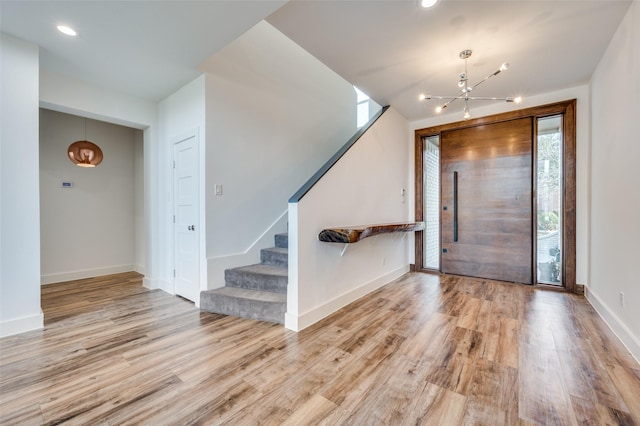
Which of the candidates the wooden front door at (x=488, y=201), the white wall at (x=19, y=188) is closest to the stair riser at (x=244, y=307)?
the white wall at (x=19, y=188)

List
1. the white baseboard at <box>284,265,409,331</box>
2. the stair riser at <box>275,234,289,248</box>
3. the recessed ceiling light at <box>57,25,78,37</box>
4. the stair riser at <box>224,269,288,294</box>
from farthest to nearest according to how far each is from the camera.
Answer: the stair riser at <box>275,234,289,248</box>
the stair riser at <box>224,269,288,294</box>
the white baseboard at <box>284,265,409,331</box>
the recessed ceiling light at <box>57,25,78,37</box>

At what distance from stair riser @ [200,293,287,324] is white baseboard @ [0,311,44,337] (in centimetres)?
142

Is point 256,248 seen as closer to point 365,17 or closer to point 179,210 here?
point 179,210

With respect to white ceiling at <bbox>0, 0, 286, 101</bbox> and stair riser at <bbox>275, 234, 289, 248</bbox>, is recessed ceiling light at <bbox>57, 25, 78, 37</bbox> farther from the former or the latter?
stair riser at <bbox>275, 234, 289, 248</bbox>

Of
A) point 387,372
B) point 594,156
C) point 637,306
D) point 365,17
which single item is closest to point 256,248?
point 387,372

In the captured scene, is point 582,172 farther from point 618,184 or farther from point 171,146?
point 171,146

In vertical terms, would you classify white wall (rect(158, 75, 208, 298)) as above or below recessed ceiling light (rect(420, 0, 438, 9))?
below

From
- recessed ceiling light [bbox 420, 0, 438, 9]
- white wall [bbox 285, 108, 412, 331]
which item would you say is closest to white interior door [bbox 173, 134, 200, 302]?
white wall [bbox 285, 108, 412, 331]

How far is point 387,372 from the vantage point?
183 centimetres

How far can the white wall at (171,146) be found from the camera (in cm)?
306

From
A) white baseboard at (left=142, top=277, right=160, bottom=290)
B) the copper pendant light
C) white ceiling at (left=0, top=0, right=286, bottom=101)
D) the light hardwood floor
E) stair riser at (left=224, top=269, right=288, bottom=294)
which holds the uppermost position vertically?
white ceiling at (left=0, top=0, right=286, bottom=101)

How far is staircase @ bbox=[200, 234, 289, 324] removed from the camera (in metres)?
2.68

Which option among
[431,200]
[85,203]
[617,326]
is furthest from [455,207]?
[85,203]

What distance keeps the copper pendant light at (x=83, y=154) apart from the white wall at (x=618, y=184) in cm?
619
